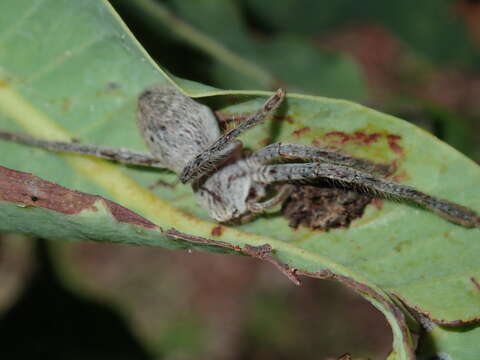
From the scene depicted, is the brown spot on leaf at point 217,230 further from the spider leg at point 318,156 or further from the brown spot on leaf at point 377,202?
the brown spot on leaf at point 377,202

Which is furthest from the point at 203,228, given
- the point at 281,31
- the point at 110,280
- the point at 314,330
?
the point at 110,280

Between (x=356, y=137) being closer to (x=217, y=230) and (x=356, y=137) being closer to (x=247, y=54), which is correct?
→ (x=217, y=230)

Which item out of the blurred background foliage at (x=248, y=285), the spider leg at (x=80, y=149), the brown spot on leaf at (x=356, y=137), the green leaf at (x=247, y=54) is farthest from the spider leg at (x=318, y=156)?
the blurred background foliage at (x=248, y=285)

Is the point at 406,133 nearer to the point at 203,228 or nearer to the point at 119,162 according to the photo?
the point at 203,228

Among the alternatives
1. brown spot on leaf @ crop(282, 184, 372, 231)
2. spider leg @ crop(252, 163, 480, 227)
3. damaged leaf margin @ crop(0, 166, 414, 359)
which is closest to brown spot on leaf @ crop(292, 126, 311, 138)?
spider leg @ crop(252, 163, 480, 227)

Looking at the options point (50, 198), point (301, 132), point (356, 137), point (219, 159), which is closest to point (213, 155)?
point (219, 159)

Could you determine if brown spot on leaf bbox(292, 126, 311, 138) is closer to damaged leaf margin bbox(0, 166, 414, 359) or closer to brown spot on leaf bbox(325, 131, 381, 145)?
brown spot on leaf bbox(325, 131, 381, 145)
